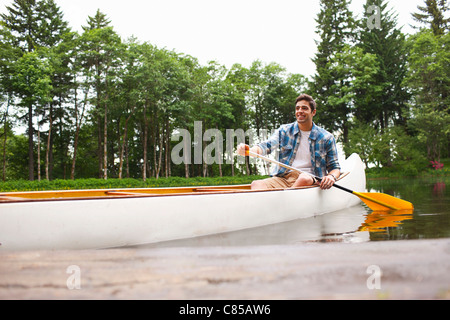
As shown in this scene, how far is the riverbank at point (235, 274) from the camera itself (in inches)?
51.1

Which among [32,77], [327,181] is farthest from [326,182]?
[32,77]

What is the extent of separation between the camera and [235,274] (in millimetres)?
1523

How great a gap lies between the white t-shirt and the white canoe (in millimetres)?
581

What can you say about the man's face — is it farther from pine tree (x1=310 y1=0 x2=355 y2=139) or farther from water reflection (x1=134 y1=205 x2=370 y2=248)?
pine tree (x1=310 y1=0 x2=355 y2=139)

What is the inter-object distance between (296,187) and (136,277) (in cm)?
284

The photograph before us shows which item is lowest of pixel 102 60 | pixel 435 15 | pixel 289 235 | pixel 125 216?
pixel 289 235

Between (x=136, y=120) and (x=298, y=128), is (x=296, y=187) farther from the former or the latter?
(x=136, y=120)

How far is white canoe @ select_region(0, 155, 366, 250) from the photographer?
2.34 meters

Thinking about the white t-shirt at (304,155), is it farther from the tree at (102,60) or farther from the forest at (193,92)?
the tree at (102,60)

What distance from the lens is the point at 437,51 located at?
25984 millimetres

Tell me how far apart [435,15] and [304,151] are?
122ft

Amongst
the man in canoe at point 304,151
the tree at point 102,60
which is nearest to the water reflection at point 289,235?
the man in canoe at point 304,151

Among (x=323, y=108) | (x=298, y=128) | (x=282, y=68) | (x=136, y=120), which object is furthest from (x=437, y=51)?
(x=298, y=128)

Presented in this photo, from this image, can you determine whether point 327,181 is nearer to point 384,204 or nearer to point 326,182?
point 326,182
